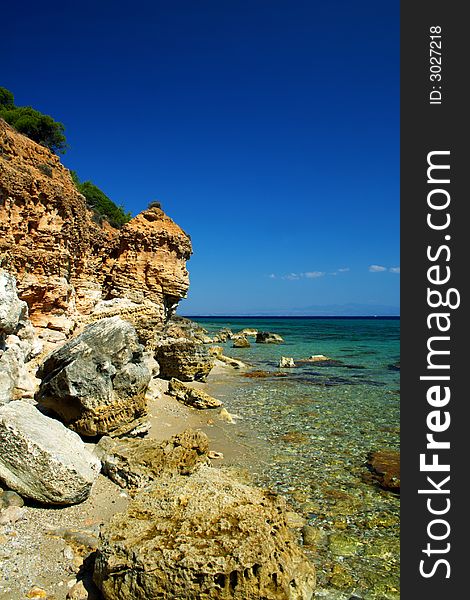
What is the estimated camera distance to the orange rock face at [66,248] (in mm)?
11305

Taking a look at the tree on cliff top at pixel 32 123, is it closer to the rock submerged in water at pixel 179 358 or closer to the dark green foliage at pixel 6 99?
the dark green foliage at pixel 6 99

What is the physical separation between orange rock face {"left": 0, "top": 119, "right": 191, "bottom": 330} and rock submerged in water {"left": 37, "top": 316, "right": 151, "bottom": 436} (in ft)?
10.7

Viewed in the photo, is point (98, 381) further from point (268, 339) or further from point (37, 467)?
point (268, 339)

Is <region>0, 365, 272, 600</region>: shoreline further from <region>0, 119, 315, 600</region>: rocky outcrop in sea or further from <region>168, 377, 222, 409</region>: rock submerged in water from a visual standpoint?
<region>168, 377, 222, 409</region>: rock submerged in water

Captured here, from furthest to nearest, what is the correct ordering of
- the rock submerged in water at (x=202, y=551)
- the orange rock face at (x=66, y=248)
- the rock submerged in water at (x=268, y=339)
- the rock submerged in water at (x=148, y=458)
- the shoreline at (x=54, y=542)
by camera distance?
the rock submerged in water at (x=268, y=339)
the orange rock face at (x=66, y=248)
the rock submerged in water at (x=148, y=458)
the shoreline at (x=54, y=542)
the rock submerged in water at (x=202, y=551)

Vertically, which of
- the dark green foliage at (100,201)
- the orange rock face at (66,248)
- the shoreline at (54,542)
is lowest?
the shoreline at (54,542)

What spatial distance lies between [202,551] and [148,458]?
3.61 meters

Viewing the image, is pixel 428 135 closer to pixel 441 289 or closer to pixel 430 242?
pixel 430 242

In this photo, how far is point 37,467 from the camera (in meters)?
5.70

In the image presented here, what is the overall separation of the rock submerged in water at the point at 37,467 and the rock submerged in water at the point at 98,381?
7.77 ft

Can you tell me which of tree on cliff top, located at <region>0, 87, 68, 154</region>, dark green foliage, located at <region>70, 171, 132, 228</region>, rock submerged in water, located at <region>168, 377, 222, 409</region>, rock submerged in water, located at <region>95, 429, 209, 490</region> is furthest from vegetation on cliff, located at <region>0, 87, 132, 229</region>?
rock submerged in water, located at <region>95, 429, 209, 490</region>

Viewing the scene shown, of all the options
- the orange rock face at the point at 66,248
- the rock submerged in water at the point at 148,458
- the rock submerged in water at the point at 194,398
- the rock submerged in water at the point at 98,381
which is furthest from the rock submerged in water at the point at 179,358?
the rock submerged in water at the point at 148,458

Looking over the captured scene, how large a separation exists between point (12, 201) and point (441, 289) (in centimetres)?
1083

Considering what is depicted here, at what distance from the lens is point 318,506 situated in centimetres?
709
